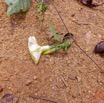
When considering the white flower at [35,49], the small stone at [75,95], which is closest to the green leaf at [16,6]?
the white flower at [35,49]

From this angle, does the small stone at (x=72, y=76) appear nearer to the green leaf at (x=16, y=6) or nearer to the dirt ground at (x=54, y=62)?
the dirt ground at (x=54, y=62)

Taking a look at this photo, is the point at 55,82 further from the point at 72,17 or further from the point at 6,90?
Result: the point at 72,17

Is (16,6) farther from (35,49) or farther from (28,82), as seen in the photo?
(28,82)

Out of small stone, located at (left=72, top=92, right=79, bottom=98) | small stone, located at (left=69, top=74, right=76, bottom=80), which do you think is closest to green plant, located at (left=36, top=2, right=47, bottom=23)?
small stone, located at (left=69, top=74, right=76, bottom=80)

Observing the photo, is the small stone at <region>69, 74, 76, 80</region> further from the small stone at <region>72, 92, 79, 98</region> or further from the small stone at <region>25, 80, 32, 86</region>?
the small stone at <region>25, 80, 32, 86</region>

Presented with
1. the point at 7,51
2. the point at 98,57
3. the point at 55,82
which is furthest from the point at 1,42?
the point at 98,57

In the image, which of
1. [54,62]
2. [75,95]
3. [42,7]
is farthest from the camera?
[42,7]

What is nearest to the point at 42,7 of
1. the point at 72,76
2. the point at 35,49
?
the point at 35,49
